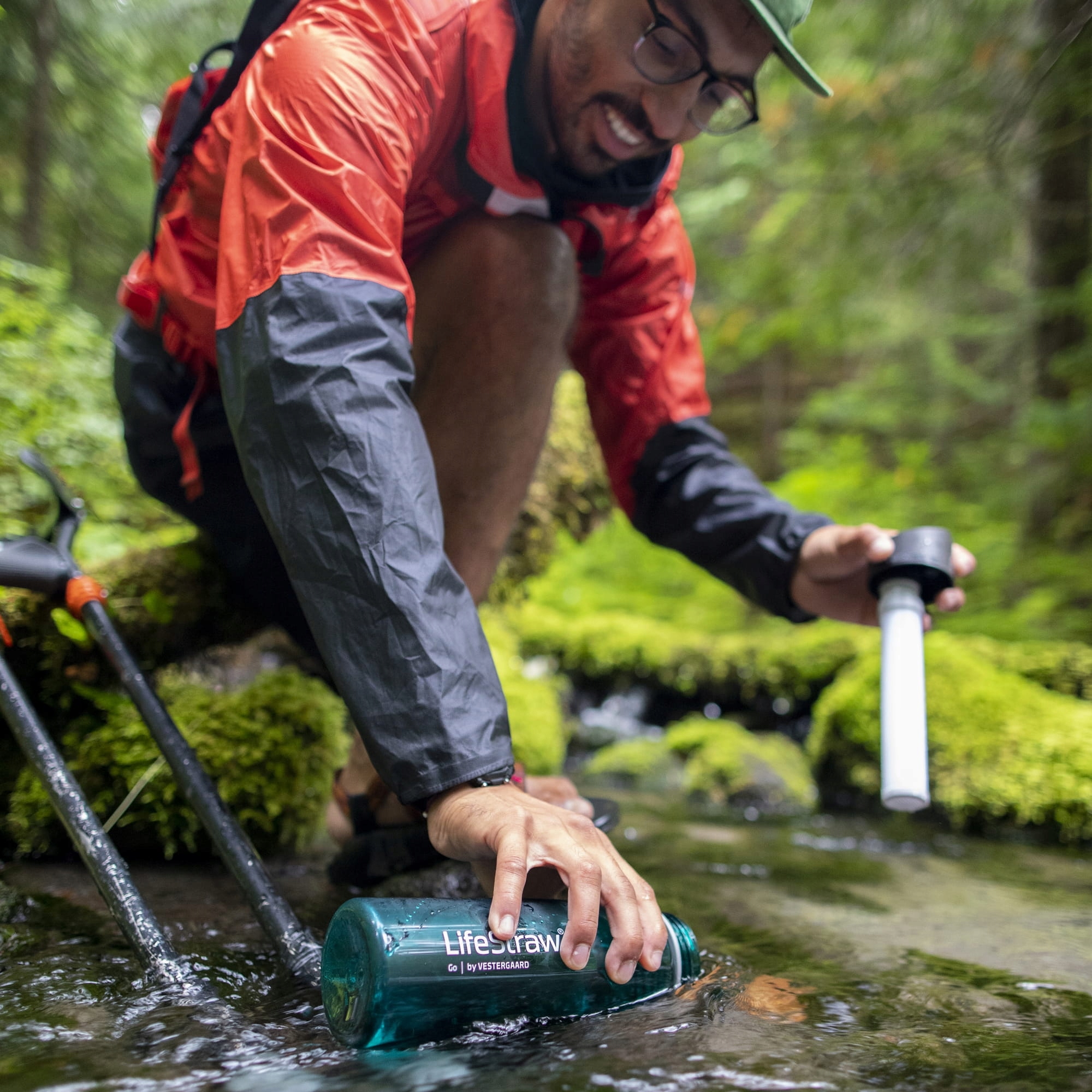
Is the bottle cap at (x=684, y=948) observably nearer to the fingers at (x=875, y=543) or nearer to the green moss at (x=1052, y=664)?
the fingers at (x=875, y=543)

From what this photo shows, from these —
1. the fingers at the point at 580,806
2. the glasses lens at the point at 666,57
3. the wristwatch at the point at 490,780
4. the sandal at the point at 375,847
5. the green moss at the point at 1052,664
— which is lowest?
the sandal at the point at 375,847

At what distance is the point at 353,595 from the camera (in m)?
1.21

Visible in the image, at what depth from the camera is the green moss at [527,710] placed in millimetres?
3883

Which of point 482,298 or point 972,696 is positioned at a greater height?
point 482,298

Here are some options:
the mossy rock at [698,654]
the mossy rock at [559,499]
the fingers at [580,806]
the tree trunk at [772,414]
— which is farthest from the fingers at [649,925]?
the tree trunk at [772,414]

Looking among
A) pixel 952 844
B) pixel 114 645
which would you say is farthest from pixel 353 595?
pixel 952 844

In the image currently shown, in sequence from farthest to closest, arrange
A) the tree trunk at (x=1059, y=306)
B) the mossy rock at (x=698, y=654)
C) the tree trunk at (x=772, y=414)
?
the tree trunk at (x=772, y=414) → the tree trunk at (x=1059, y=306) → the mossy rock at (x=698, y=654)

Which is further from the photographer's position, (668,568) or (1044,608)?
(668,568)

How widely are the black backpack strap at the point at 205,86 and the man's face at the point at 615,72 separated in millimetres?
490

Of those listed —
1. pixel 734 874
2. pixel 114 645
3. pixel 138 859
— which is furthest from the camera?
pixel 734 874

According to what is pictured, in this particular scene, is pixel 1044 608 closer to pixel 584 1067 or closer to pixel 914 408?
pixel 914 408

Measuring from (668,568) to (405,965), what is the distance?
28.8ft

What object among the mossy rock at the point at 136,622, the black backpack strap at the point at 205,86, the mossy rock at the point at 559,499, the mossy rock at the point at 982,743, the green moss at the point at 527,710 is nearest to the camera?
the black backpack strap at the point at 205,86

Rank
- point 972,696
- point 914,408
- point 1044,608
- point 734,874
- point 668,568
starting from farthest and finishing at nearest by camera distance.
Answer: point 914,408, point 668,568, point 1044,608, point 972,696, point 734,874
